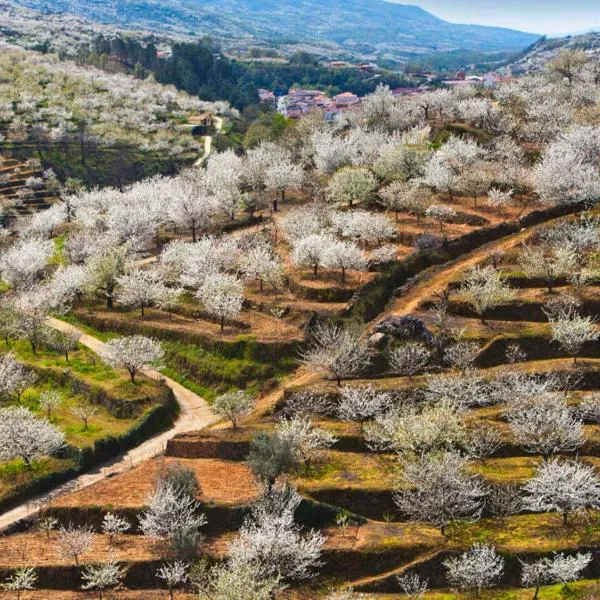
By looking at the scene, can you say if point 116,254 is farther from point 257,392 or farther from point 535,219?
point 535,219

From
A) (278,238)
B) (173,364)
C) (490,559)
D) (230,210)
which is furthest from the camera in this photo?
(230,210)

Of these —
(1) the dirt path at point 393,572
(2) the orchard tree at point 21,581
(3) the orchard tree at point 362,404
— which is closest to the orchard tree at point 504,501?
(1) the dirt path at point 393,572

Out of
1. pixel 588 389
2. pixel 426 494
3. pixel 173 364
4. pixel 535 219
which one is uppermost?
pixel 535 219

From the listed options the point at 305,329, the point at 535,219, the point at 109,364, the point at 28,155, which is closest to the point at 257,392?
the point at 305,329

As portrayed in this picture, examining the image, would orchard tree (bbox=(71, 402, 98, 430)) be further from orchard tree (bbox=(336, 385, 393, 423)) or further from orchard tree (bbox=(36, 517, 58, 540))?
orchard tree (bbox=(336, 385, 393, 423))

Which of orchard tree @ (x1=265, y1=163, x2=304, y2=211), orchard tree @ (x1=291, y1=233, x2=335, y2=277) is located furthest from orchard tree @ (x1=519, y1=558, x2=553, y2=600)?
orchard tree @ (x1=265, y1=163, x2=304, y2=211)

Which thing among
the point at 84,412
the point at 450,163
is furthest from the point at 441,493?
the point at 450,163
